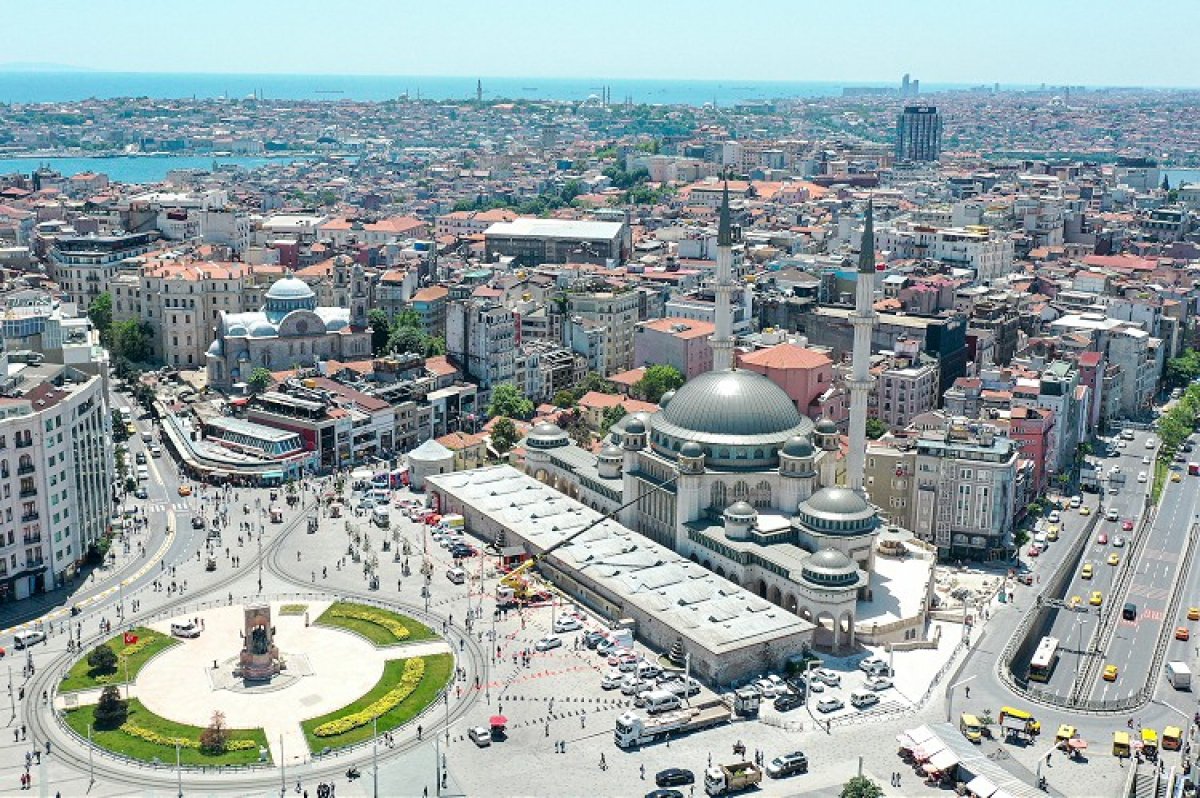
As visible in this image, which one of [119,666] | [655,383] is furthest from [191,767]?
[655,383]

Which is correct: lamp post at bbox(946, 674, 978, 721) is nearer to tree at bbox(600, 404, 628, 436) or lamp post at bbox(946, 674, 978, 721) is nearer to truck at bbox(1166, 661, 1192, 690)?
truck at bbox(1166, 661, 1192, 690)

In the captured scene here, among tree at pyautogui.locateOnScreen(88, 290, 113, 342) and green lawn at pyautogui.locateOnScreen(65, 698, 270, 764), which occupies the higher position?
tree at pyautogui.locateOnScreen(88, 290, 113, 342)

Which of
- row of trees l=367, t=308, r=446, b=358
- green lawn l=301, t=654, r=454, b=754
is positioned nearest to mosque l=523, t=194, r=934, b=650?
green lawn l=301, t=654, r=454, b=754

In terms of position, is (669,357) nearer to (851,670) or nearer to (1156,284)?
(851,670)

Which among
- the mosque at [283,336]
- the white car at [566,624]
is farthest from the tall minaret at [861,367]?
the mosque at [283,336]

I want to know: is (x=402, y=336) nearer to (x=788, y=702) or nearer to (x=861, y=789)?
(x=788, y=702)

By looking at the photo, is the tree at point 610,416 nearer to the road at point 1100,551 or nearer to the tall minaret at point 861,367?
the tall minaret at point 861,367
